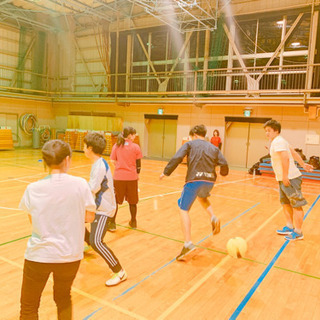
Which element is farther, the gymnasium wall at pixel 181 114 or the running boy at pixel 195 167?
the gymnasium wall at pixel 181 114

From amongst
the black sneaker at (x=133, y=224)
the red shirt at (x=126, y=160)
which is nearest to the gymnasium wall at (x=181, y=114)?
the black sneaker at (x=133, y=224)

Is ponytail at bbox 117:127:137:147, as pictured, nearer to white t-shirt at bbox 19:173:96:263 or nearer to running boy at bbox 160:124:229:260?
running boy at bbox 160:124:229:260

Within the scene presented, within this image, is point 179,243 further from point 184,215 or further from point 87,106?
point 87,106

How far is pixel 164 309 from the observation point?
321 centimetres

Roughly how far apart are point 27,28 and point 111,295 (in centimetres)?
2135

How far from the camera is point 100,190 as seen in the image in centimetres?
348

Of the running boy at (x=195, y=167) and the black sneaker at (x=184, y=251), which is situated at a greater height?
the running boy at (x=195, y=167)

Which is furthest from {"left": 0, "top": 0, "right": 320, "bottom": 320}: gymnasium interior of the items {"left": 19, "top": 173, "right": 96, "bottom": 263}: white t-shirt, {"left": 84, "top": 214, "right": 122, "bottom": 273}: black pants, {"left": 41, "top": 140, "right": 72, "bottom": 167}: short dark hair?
{"left": 41, "top": 140, "right": 72, "bottom": 167}: short dark hair

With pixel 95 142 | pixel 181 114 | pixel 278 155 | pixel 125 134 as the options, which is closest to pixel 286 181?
pixel 278 155

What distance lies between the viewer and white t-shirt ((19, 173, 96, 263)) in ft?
6.82

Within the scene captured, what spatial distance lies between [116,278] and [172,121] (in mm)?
15012

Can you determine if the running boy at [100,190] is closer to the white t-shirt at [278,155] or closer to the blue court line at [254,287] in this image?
the blue court line at [254,287]

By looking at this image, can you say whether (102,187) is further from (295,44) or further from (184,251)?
(295,44)

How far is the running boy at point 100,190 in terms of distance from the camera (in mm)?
3375
